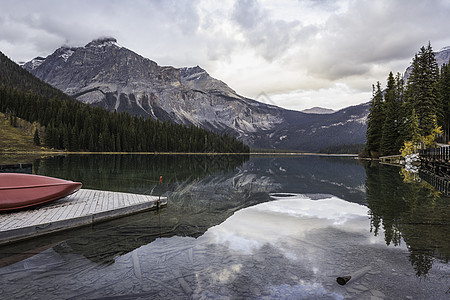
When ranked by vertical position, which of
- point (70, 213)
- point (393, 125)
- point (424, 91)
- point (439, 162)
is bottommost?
point (70, 213)

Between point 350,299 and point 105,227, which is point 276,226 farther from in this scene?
point 105,227

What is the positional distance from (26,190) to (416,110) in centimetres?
7017

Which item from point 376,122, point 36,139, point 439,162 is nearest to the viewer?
point 439,162

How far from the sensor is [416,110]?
5906cm

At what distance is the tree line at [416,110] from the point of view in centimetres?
5778

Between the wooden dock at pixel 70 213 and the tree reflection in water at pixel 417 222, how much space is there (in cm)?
1246

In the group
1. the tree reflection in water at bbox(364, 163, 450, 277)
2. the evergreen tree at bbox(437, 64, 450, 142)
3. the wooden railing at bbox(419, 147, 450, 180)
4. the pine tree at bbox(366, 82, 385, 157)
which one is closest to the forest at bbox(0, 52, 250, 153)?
the pine tree at bbox(366, 82, 385, 157)

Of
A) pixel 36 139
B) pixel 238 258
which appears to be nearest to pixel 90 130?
pixel 36 139

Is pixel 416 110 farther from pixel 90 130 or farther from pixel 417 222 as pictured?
pixel 90 130

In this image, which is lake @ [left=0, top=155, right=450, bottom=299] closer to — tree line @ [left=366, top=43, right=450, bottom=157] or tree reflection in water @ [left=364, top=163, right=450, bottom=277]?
tree reflection in water @ [left=364, top=163, right=450, bottom=277]

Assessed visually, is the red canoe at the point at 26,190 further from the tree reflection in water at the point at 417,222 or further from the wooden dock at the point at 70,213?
the tree reflection in water at the point at 417,222

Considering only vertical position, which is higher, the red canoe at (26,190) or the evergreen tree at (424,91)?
the evergreen tree at (424,91)

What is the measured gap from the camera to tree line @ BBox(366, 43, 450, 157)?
57781 mm

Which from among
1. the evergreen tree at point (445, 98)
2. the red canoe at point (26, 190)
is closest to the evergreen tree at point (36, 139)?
the red canoe at point (26, 190)
